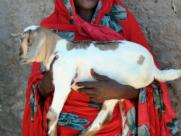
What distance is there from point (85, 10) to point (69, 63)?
540mm

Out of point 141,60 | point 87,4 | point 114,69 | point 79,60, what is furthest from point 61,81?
point 87,4

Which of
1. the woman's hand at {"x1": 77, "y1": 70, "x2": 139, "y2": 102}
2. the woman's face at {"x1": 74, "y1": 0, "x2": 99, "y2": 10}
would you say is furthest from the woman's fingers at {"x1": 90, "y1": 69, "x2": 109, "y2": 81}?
the woman's face at {"x1": 74, "y1": 0, "x2": 99, "y2": 10}

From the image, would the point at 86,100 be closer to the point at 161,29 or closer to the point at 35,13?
the point at 161,29

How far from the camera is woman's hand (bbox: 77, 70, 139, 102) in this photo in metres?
2.17

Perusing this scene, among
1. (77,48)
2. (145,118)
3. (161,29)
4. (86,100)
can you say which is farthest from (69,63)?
(161,29)

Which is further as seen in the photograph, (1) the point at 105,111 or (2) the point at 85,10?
(2) the point at 85,10

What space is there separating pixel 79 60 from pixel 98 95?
188 millimetres

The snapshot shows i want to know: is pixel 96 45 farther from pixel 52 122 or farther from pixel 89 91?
pixel 52 122

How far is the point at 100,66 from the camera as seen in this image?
2141mm

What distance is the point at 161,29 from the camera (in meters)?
2.86

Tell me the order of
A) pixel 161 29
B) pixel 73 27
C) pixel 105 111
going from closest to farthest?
pixel 105 111
pixel 73 27
pixel 161 29

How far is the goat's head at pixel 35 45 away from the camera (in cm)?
211

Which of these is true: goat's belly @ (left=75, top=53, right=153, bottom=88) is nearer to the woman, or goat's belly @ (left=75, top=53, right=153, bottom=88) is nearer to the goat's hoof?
the woman

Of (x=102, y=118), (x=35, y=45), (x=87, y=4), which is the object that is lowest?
(x=102, y=118)
